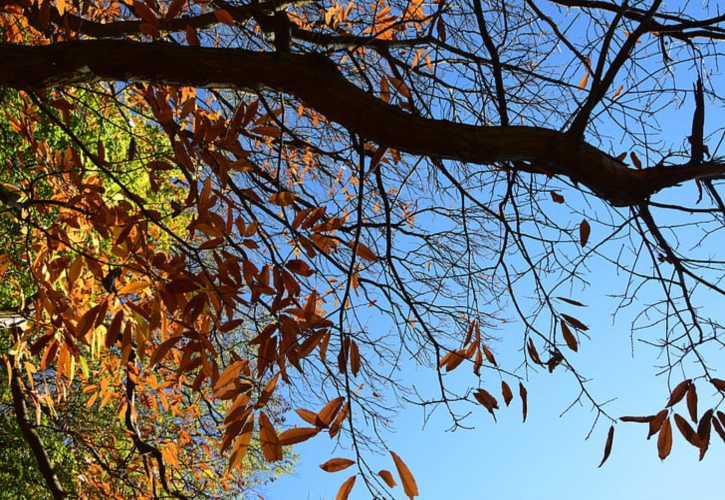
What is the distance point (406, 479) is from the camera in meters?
1.65

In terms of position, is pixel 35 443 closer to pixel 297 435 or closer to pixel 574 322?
pixel 297 435

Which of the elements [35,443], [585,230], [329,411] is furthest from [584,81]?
[35,443]

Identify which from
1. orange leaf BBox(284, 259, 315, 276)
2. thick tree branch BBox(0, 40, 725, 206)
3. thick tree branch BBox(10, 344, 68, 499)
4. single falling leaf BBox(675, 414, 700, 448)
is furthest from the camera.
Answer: thick tree branch BBox(10, 344, 68, 499)

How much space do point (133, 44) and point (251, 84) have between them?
0.45 m

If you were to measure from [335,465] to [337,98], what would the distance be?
1.18 m

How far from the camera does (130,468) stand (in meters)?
5.43

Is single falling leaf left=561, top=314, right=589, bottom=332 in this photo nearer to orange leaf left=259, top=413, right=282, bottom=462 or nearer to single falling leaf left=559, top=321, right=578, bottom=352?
single falling leaf left=559, top=321, right=578, bottom=352

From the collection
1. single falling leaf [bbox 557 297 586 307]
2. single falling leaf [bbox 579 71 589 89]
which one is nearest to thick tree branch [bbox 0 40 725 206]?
single falling leaf [bbox 557 297 586 307]

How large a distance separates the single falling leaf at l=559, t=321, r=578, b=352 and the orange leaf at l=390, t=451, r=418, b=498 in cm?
95

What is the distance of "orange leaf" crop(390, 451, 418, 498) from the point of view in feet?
5.41

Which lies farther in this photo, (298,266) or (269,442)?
(298,266)

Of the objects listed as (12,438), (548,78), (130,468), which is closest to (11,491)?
(12,438)

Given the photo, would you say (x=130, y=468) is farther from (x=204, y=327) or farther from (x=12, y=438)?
(x=204, y=327)

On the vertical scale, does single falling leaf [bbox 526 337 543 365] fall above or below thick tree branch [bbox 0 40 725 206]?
below
